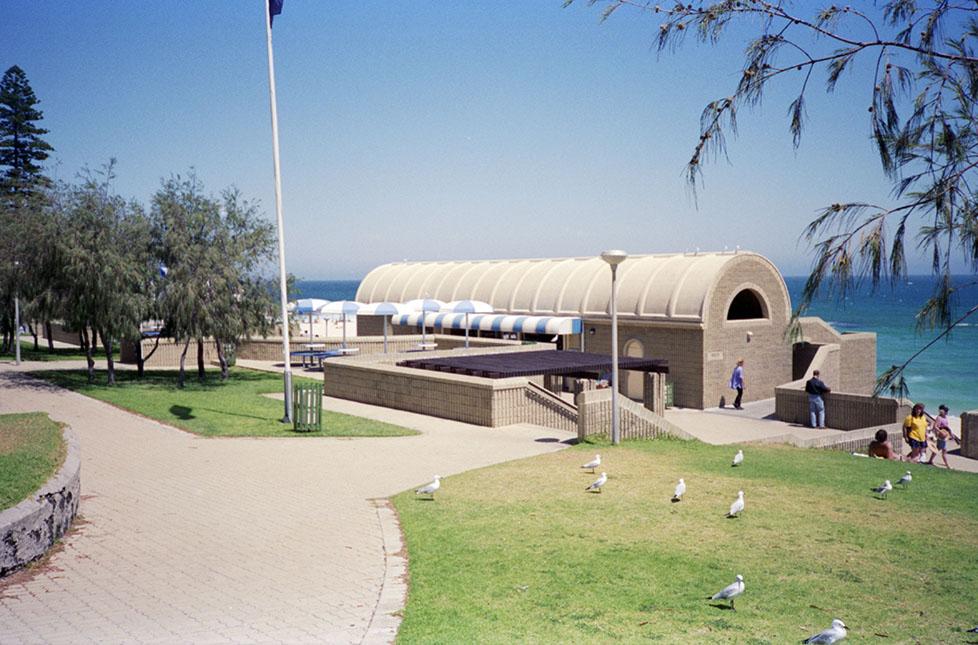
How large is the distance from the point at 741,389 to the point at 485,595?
23.4m

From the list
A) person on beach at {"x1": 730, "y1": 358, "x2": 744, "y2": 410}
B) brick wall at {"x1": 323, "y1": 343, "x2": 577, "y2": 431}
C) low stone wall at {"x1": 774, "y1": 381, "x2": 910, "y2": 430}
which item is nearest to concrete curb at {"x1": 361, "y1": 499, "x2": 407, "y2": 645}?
brick wall at {"x1": 323, "y1": 343, "x2": 577, "y2": 431}

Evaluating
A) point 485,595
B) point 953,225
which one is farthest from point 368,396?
point 953,225

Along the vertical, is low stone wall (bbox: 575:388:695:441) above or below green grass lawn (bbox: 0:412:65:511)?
below

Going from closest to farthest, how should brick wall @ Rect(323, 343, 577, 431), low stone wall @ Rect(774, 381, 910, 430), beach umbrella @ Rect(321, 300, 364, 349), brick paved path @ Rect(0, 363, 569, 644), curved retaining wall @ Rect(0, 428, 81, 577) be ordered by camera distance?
brick paved path @ Rect(0, 363, 569, 644), curved retaining wall @ Rect(0, 428, 81, 577), brick wall @ Rect(323, 343, 577, 431), low stone wall @ Rect(774, 381, 910, 430), beach umbrella @ Rect(321, 300, 364, 349)

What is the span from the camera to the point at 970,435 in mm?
20609

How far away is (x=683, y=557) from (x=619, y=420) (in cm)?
801

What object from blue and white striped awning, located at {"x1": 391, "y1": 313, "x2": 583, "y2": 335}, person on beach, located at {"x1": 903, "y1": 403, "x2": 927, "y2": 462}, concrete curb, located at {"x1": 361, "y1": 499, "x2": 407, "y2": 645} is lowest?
person on beach, located at {"x1": 903, "y1": 403, "x2": 927, "y2": 462}

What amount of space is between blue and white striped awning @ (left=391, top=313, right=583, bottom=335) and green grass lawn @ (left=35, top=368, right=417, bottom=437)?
9.22m

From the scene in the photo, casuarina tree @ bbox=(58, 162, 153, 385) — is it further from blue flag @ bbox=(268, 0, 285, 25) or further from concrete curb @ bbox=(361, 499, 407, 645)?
concrete curb @ bbox=(361, 499, 407, 645)

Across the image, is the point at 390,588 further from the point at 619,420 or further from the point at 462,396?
the point at 462,396

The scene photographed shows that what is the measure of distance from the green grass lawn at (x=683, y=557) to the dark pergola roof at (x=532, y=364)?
7.71 metres

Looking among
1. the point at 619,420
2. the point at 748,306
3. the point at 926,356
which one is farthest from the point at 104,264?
the point at 926,356

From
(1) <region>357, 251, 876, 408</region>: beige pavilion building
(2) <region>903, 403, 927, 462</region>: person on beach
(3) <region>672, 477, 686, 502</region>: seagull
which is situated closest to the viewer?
(3) <region>672, 477, 686, 502</region>: seagull

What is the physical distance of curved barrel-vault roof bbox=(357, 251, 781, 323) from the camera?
102 ft
